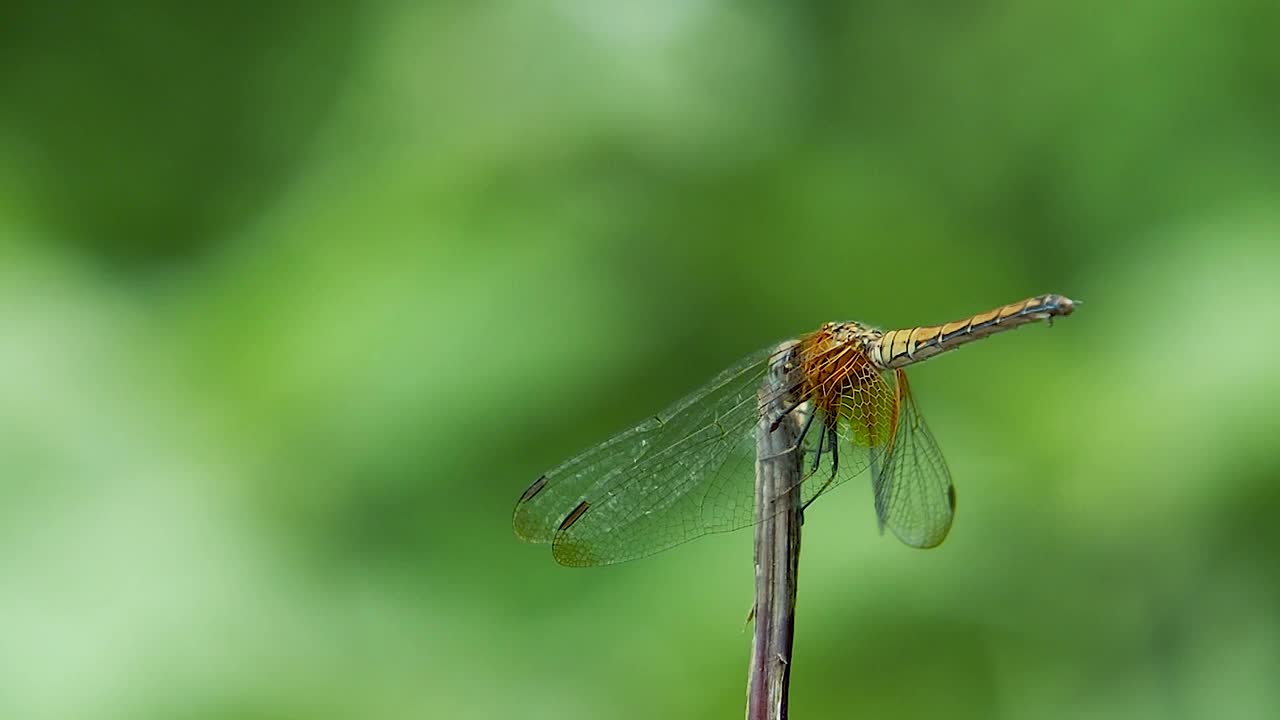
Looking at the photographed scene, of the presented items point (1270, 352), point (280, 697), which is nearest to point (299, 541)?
point (280, 697)

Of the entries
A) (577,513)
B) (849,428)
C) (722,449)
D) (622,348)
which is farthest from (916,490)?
(622,348)

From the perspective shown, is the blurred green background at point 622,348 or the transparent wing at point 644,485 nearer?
the transparent wing at point 644,485

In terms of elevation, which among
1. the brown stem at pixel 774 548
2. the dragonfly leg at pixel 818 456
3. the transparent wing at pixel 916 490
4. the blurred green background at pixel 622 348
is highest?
the blurred green background at pixel 622 348

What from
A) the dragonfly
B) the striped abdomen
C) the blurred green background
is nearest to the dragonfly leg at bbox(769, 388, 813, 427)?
the dragonfly

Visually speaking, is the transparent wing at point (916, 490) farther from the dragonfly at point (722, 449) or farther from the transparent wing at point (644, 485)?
the transparent wing at point (644, 485)

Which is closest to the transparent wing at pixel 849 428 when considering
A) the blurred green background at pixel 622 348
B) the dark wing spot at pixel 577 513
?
the dark wing spot at pixel 577 513

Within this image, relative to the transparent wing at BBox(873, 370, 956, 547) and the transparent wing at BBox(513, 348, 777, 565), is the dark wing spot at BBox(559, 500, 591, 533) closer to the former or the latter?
the transparent wing at BBox(513, 348, 777, 565)
